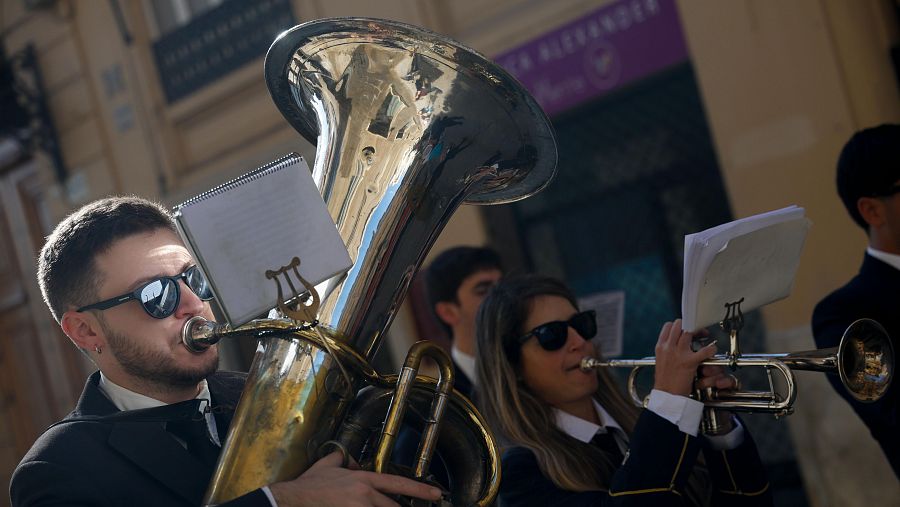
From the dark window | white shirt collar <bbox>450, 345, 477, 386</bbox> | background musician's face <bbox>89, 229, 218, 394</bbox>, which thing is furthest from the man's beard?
the dark window

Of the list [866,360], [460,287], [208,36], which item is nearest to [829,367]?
[866,360]

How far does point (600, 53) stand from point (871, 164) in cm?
322

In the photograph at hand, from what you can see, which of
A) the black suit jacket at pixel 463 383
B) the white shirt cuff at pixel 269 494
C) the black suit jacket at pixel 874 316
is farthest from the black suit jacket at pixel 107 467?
the black suit jacket at pixel 874 316

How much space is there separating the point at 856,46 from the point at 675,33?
104 cm

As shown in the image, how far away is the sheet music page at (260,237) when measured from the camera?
184 centimetres

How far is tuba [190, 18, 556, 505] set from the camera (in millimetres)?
2027

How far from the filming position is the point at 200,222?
1.83m

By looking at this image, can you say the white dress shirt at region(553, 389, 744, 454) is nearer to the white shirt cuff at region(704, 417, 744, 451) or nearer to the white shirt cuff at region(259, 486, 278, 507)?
the white shirt cuff at region(704, 417, 744, 451)

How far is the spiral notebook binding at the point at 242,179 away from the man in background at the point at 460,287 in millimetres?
2211

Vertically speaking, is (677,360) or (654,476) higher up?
(677,360)

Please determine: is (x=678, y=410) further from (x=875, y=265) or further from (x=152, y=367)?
(x=152, y=367)

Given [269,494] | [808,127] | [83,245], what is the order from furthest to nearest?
[808,127] < [83,245] < [269,494]

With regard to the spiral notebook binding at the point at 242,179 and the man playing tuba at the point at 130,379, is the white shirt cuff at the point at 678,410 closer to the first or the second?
the man playing tuba at the point at 130,379

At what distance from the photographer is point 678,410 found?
2504 mm
